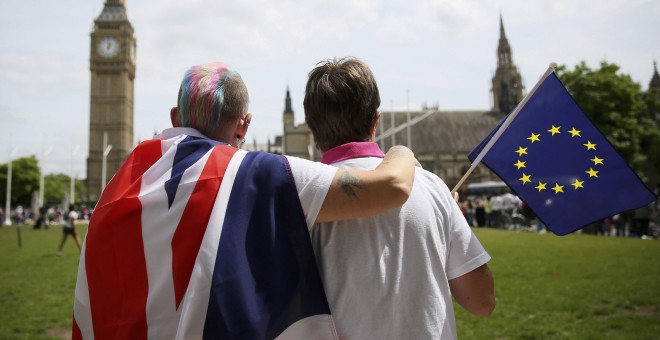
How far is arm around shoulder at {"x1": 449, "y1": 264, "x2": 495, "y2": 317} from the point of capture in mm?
1960

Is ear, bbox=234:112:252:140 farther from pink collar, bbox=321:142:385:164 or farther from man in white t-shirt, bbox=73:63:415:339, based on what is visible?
pink collar, bbox=321:142:385:164

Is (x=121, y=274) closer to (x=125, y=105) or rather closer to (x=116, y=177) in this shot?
(x=116, y=177)

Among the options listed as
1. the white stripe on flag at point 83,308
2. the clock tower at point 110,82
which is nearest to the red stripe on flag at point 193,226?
the white stripe on flag at point 83,308

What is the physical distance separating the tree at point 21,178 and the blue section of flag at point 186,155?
290 feet

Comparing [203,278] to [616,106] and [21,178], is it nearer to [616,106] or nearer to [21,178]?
[616,106]

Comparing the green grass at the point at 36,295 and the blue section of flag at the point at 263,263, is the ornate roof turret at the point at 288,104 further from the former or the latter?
the blue section of flag at the point at 263,263

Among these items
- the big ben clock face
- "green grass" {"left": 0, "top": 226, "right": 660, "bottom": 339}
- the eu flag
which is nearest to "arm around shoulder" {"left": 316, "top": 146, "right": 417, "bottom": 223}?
the eu flag

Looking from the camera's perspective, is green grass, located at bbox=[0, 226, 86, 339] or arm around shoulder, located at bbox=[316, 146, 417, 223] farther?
green grass, located at bbox=[0, 226, 86, 339]

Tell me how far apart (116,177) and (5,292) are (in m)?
8.82

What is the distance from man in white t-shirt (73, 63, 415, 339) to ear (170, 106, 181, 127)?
0.89 ft

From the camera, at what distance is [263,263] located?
5.62 feet

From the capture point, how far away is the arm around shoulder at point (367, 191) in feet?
5.54

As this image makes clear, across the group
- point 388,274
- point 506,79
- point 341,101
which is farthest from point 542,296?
point 506,79

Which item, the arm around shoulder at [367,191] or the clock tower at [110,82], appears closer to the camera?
the arm around shoulder at [367,191]
